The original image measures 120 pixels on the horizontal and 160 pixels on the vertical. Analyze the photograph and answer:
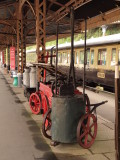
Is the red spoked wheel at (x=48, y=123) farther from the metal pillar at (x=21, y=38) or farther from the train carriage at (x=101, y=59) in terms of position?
the metal pillar at (x=21, y=38)

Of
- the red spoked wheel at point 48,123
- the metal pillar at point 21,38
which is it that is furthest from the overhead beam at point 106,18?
the red spoked wheel at point 48,123

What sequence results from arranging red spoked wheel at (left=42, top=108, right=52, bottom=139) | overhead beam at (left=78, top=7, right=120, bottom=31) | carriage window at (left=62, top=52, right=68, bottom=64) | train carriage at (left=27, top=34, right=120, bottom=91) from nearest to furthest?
red spoked wheel at (left=42, top=108, right=52, bottom=139)
train carriage at (left=27, top=34, right=120, bottom=91)
overhead beam at (left=78, top=7, right=120, bottom=31)
carriage window at (left=62, top=52, right=68, bottom=64)

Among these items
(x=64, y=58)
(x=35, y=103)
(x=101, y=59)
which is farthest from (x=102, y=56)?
(x=64, y=58)

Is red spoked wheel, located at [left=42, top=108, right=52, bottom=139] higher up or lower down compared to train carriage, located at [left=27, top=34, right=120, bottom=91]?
lower down

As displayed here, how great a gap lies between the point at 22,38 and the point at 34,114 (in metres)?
9.67

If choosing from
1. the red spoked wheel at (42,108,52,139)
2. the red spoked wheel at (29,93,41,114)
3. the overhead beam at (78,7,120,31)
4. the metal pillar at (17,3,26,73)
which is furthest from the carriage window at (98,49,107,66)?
the red spoked wheel at (42,108,52,139)

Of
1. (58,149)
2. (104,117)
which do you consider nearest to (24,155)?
(58,149)

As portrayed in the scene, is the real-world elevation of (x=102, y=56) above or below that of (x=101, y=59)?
above

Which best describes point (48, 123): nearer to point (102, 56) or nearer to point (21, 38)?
point (102, 56)

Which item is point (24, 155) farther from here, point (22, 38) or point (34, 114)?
point (22, 38)

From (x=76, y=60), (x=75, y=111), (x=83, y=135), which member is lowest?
(x=83, y=135)

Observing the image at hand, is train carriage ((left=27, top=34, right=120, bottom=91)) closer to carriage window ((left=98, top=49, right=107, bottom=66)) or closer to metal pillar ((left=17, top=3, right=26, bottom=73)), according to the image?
carriage window ((left=98, top=49, right=107, bottom=66))

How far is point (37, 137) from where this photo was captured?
Result: 5.83m

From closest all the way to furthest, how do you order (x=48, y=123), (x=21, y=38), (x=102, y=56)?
(x=48, y=123) → (x=102, y=56) → (x=21, y=38)
